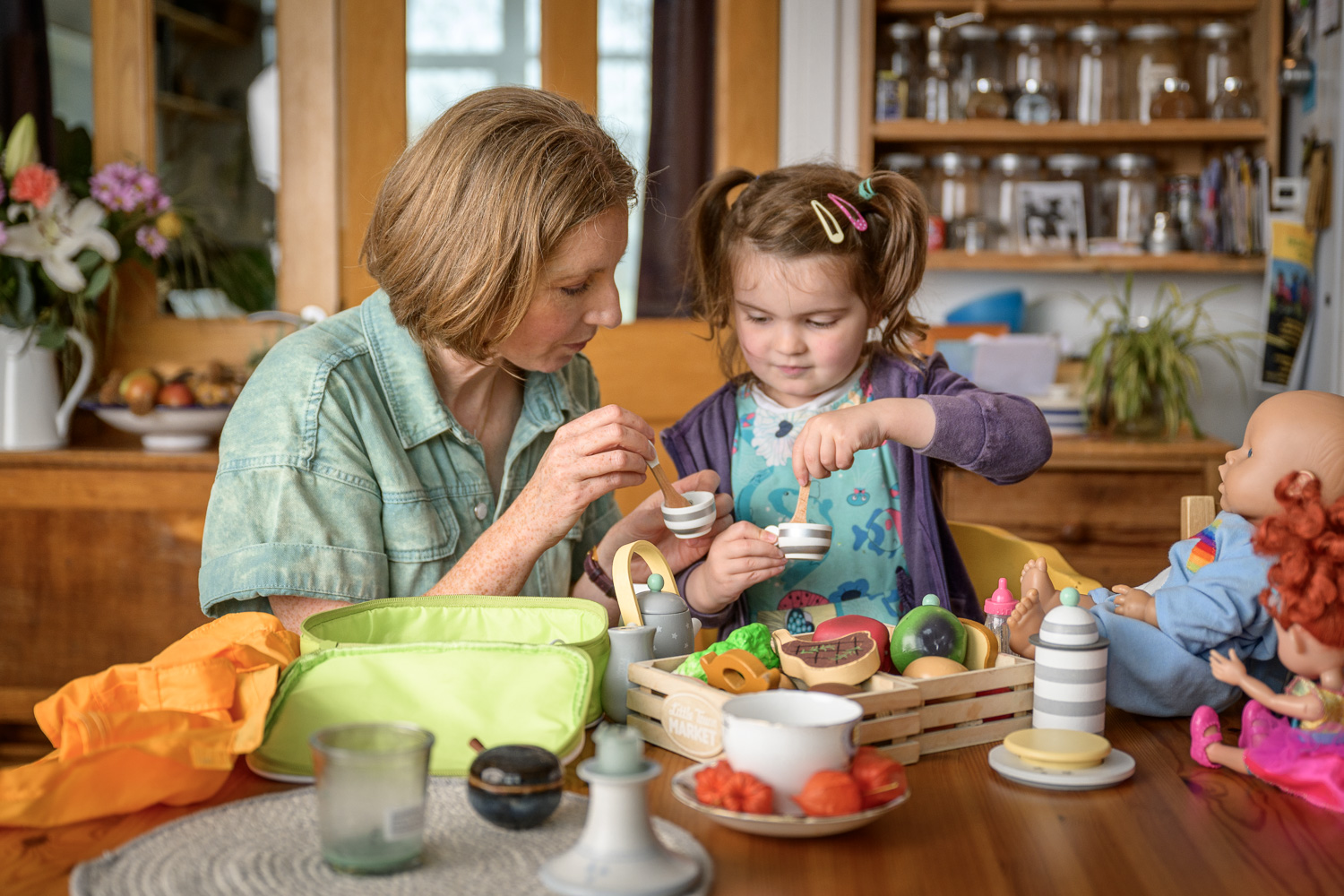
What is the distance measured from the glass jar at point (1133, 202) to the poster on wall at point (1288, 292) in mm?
301

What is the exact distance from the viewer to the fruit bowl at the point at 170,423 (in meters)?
2.77

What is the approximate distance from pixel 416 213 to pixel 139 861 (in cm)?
79

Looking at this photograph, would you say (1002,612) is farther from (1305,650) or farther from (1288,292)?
(1288,292)

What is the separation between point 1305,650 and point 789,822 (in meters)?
0.40

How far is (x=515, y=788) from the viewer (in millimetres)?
733

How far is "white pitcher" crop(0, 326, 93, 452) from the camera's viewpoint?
9.12 feet

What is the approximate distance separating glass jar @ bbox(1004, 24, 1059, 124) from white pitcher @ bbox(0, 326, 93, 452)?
2456 mm

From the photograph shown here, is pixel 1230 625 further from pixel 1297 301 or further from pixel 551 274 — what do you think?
pixel 1297 301

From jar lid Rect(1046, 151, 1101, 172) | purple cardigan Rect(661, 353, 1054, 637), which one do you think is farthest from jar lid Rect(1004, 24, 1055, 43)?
purple cardigan Rect(661, 353, 1054, 637)

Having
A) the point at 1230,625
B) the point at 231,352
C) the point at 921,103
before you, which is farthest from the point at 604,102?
the point at 1230,625

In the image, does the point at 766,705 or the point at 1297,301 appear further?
the point at 1297,301

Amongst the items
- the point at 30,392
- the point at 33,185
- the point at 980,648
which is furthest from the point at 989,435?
the point at 30,392

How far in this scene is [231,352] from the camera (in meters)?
3.15

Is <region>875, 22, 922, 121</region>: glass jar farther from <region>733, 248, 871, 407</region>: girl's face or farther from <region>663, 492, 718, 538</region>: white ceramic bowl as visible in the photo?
<region>663, 492, 718, 538</region>: white ceramic bowl
